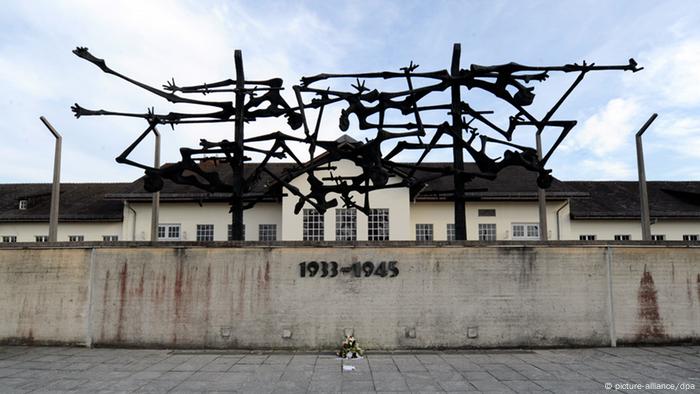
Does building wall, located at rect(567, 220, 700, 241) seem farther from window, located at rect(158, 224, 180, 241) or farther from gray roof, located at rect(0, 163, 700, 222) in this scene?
window, located at rect(158, 224, 180, 241)

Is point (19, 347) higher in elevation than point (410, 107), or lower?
lower

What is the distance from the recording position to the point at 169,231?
2384cm

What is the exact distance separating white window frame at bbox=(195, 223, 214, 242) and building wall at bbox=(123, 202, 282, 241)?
0.47ft

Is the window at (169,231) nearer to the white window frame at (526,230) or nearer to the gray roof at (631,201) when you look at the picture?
the white window frame at (526,230)

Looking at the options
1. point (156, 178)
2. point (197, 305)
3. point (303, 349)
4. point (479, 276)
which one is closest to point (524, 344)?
point (479, 276)

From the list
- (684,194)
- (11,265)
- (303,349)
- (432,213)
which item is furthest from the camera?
(684,194)

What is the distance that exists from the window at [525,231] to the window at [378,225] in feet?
20.8

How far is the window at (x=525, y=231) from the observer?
918 inches

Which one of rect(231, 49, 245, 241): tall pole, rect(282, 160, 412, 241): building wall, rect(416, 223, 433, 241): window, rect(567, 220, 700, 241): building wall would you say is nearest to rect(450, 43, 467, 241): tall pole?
rect(231, 49, 245, 241): tall pole

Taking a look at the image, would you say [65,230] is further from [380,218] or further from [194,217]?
[380,218]

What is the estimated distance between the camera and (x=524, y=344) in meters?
11.3

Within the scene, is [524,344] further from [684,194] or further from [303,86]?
[684,194]

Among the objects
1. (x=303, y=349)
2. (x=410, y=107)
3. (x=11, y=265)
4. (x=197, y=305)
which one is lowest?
(x=303, y=349)

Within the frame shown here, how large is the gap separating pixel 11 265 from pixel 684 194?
3094 centimetres
